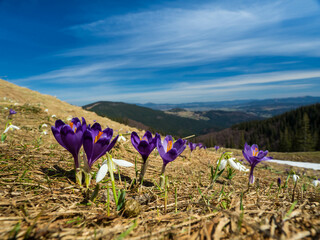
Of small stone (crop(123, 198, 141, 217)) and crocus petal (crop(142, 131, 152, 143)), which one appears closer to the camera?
small stone (crop(123, 198, 141, 217))

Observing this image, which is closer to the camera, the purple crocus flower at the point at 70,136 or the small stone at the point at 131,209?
the small stone at the point at 131,209

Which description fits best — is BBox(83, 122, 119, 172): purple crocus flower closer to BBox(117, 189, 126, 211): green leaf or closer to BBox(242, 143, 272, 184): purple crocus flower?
BBox(117, 189, 126, 211): green leaf

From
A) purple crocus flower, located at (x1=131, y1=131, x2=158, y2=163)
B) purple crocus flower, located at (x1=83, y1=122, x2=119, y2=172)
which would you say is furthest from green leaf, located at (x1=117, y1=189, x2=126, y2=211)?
purple crocus flower, located at (x1=131, y1=131, x2=158, y2=163)

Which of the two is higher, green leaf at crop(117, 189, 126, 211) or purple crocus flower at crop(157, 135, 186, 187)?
purple crocus flower at crop(157, 135, 186, 187)

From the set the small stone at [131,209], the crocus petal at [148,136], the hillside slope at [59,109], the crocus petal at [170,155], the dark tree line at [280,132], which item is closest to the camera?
the small stone at [131,209]

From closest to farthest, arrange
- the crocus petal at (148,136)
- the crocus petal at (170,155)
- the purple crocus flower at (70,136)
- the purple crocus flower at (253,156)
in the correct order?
the purple crocus flower at (70,136)
the crocus petal at (170,155)
the crocus petal at (148,136)
the purple crocus flower at (253,156)

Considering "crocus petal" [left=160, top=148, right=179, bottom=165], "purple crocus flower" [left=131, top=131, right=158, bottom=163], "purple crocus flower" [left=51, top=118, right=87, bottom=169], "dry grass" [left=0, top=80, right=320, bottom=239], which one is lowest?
"dry grass" [left=0, top=80, right=320, bottom=239]

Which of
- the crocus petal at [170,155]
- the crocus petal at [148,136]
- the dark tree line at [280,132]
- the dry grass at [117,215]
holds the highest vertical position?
the crocus petal at [148,136]

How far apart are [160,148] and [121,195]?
63 cm

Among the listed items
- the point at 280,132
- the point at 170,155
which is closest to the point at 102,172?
the point at 170,155

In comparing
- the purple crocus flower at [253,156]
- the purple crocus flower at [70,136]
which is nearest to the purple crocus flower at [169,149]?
the purple crocus flower at [70,136]

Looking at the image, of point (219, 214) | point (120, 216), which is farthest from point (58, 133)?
point (219, 214)

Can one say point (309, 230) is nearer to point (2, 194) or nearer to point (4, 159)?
point (2, 194)

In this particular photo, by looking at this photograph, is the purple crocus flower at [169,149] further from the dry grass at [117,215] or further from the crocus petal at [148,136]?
the dry grass at [117,215]
